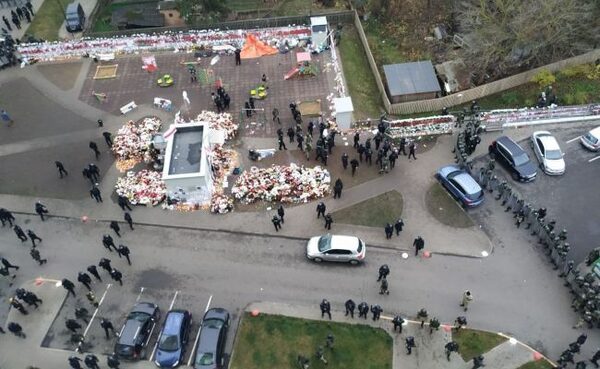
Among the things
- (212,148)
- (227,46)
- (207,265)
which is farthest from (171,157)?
(227,46)

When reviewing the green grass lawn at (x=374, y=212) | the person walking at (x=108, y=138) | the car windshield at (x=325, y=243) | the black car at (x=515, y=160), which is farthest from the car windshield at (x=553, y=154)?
the person walking at (x=108, y=138)

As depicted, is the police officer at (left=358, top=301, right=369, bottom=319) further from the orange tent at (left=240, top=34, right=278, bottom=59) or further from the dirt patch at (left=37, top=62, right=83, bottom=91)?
the dirt patch at (left=37, top=62, right=83, bottom=91)

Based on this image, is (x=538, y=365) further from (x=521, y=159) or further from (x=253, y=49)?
(x=253, y=49)

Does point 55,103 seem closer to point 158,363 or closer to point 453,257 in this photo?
point 158,363

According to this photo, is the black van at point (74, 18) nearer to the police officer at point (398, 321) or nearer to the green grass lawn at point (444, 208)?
the green grass lawn at point (444, 208)

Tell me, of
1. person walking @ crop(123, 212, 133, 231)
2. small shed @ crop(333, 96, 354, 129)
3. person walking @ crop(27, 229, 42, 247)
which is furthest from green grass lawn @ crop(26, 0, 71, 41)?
small shed @ crop(333, 96, 354, 129)

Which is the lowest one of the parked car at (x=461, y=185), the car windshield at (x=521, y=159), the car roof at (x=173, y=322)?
the car roof at (x=173, y=322)

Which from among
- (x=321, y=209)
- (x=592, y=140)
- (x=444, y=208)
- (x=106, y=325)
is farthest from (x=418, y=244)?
(x=106, y=325)
